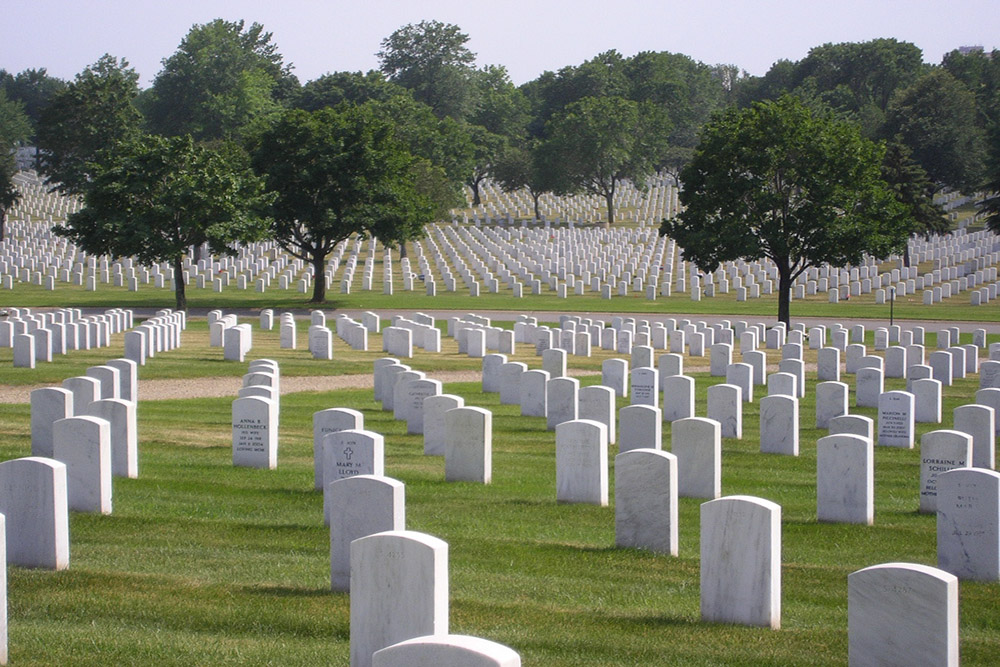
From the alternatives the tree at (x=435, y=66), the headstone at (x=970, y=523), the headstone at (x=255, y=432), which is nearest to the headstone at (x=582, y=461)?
the headstone at (x=970, y=523)

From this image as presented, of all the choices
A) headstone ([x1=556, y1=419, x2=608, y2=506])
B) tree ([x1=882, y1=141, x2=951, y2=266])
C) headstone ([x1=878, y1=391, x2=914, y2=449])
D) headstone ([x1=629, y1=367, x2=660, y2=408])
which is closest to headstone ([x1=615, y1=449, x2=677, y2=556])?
headstone ([x1=556, y1=419, x2=608, y2=506])

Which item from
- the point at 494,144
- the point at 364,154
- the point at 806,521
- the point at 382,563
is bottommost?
the point at 806,521

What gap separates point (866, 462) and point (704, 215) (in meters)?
26.8

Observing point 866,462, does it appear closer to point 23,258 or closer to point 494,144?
point 23,258

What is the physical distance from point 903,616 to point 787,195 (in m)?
31.8

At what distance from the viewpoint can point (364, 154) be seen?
42.9 m

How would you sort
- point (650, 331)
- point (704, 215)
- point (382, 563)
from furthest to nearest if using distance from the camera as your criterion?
1. point (704, 215)
2. point (650, 331)
3. point (382, 563)

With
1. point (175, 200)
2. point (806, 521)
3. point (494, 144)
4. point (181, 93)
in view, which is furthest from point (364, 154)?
point (181, 93)

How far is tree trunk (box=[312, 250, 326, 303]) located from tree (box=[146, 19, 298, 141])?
57.6 m

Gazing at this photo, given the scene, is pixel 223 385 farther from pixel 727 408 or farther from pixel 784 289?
pixel 784 289

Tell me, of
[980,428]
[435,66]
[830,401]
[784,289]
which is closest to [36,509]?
[980,428]

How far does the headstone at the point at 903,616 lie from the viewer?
6.07 metres

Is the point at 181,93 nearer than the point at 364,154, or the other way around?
the point at 364,154

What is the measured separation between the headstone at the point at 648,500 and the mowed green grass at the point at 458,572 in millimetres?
209
